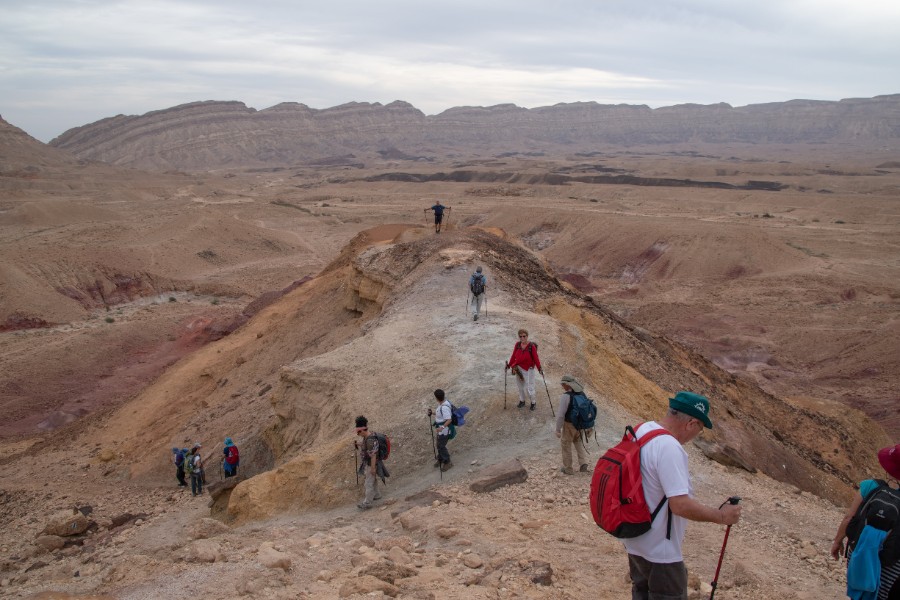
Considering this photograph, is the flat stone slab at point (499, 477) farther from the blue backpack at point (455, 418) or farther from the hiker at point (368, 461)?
the hiker at point (368, 461)

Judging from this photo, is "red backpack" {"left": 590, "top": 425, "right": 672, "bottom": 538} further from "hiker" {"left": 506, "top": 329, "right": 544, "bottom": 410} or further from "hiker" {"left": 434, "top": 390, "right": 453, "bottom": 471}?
"hiker" {"left": 506, "top": 329, "right": 544, "bottom": 410}

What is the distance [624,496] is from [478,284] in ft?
32.0

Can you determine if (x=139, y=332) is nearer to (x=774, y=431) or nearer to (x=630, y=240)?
(x=774, y=431)

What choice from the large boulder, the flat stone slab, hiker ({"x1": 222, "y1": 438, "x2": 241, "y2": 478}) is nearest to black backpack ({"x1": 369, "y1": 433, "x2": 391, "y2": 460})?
the flat stone slab

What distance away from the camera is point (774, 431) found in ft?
52.7

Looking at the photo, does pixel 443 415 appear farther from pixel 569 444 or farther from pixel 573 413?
pixel 573 413

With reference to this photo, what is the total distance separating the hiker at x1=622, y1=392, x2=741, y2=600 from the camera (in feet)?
12.8

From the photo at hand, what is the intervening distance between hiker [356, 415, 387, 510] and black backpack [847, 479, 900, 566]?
563 centimetres

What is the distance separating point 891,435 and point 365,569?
20.3m

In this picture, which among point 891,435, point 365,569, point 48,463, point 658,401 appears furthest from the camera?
point 891,435

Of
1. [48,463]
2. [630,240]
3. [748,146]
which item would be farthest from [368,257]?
[748,146]

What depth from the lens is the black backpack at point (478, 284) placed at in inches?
534

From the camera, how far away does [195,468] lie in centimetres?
1402

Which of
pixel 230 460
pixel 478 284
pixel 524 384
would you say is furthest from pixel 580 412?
pixel 230 460
